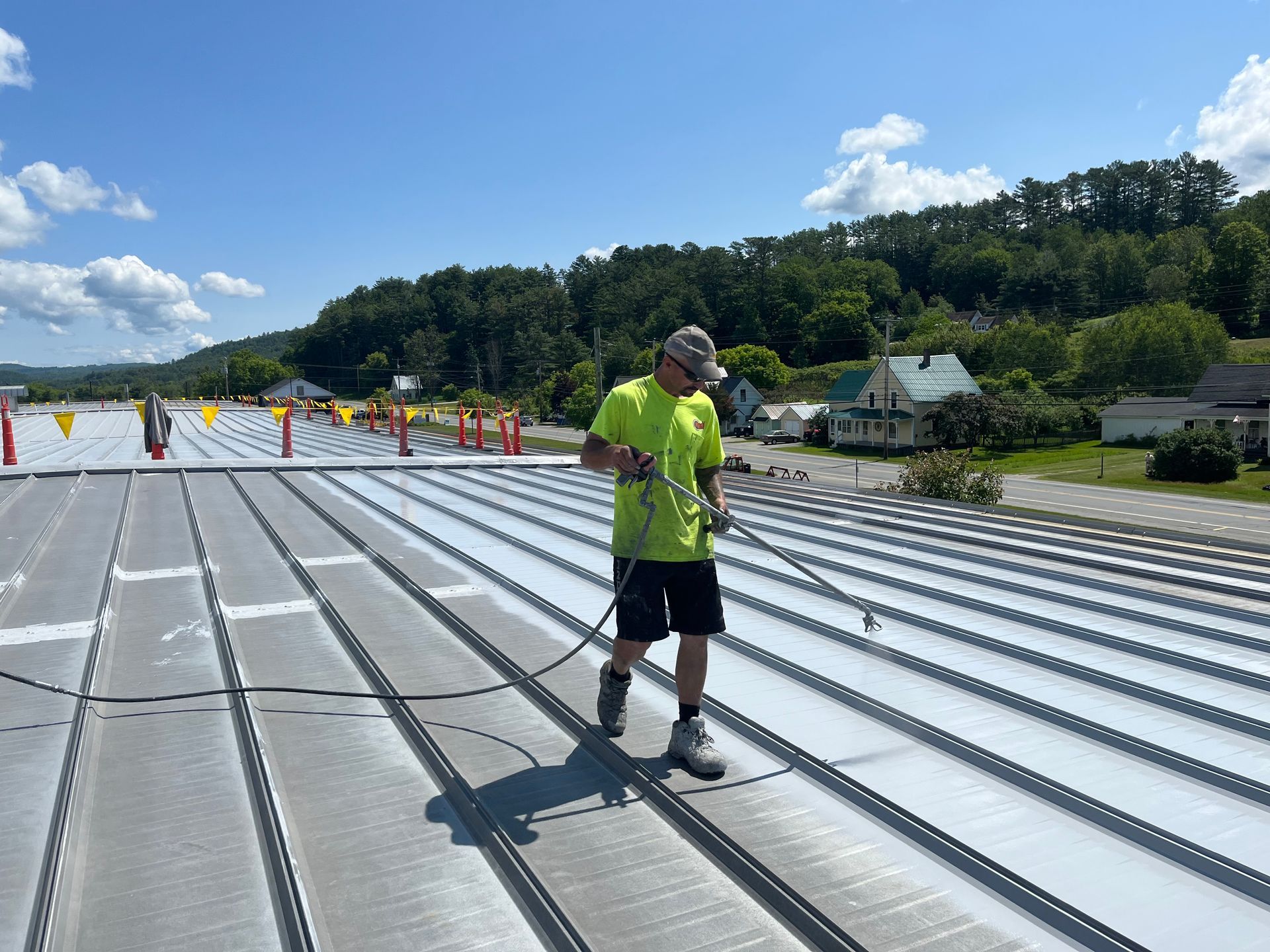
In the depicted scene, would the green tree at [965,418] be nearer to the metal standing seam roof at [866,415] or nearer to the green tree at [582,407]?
the metal standing seam roof at [866,415]

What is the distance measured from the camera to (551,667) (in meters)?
3.54

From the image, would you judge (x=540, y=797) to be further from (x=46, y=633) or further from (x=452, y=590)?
(x=46, y=633)

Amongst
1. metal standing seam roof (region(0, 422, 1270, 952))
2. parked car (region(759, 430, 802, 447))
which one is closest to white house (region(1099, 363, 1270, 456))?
parked car (region(759, 430, 802, 447))

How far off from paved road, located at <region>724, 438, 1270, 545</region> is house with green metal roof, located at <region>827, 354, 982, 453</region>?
494 inches

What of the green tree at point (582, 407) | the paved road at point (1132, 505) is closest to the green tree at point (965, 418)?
the paved road at point (1132, 505)

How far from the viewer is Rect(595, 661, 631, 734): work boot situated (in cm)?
365

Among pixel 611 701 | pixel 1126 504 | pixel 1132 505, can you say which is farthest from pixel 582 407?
pixel 611 701

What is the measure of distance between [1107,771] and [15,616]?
6.48 metres

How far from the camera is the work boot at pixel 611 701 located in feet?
12.0

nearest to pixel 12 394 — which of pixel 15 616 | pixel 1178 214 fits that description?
pixel 15 616

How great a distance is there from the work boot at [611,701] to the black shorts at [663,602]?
8.9 inches

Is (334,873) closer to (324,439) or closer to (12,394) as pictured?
(324,439)

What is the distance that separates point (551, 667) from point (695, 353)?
4.67 feet

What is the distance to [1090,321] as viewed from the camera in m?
98.6
